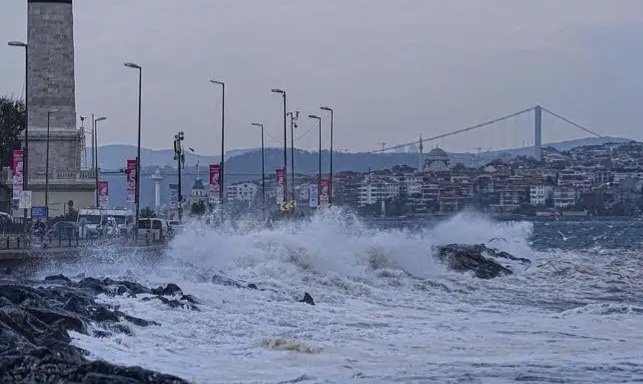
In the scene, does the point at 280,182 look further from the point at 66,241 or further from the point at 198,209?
the point at 66,241

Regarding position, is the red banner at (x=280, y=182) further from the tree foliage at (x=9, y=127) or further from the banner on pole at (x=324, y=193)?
the tree foliage at (x=9, y=127)

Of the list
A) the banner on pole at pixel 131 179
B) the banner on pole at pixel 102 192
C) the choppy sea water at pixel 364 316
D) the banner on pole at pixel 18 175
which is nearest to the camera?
the choppy sea water at pixel 364 316

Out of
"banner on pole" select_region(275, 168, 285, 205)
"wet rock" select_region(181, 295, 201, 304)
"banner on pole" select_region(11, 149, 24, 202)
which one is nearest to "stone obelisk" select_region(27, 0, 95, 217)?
"banner on pole" select_region(275, 168, 285, 205)

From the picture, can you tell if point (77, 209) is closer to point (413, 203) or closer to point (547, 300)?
point (547, 300)

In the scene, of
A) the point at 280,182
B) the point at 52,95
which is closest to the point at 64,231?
the point at 52,95

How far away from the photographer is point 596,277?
4116cm

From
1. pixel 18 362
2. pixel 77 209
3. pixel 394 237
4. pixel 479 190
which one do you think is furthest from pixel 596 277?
pixel 479 190

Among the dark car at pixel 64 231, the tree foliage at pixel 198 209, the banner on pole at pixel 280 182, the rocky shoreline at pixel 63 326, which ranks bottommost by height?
the rocky shoreline at pixel 63 326

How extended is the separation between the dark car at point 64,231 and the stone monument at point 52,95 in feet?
23.2

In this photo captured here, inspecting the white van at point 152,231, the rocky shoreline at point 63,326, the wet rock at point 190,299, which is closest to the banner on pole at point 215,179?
the white van at point 152,231

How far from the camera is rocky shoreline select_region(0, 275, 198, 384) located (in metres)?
12.7

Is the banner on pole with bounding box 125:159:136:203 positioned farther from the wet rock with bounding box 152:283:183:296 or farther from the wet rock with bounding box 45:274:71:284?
the wet rock with bounding box 152:283:183:296

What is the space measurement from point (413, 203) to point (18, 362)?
385 ft

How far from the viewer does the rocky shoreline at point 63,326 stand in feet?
41.7
